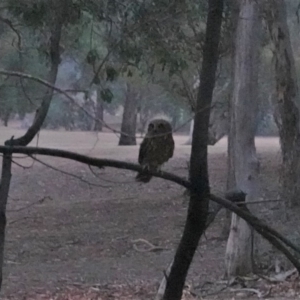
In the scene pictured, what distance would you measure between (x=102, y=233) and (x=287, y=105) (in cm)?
410

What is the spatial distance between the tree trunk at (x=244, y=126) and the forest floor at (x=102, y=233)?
0.45m

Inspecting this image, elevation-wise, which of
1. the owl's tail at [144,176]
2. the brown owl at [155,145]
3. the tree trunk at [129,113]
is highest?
the tree trunk at [129,113]

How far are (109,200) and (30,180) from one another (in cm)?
352

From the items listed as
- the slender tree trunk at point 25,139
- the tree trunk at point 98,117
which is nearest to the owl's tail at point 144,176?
the tree trunk at point 98,117

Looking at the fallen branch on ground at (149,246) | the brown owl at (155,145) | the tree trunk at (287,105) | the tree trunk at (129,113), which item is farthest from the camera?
the tree trunk at (129,113)

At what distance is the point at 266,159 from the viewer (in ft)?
75.1

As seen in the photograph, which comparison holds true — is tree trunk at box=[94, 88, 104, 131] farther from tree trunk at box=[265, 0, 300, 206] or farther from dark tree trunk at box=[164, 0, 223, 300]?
tree trunk at box=[265, 0, 300, 206]

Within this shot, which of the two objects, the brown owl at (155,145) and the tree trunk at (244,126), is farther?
the tree trunk at (244,126)

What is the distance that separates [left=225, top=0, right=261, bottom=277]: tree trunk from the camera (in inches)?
399

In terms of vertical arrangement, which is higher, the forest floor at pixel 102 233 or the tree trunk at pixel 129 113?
the tree trunk at pixel 129 113

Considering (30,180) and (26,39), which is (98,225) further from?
(30,180)

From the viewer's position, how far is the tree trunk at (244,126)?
1014 centimetres

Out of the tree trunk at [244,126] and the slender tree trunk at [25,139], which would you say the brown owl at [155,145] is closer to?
the slender tree trunk at [25,139]

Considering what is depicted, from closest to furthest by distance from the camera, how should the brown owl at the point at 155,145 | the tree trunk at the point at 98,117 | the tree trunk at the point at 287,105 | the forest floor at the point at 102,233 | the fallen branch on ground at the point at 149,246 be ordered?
1. the tree trunk at the point at 98,117
2. the brown owl at the point at 155,145
3. the forest floor at the point at 102,233
4. the fallen branch on ground at the point at 149,246
5. the tree trunk at the point at 287,105
